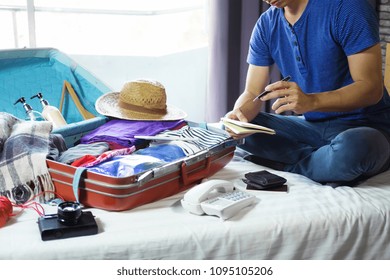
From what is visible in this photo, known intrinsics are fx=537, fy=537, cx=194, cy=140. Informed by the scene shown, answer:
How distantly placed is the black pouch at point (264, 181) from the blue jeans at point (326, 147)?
0.46ft

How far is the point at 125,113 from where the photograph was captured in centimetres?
176

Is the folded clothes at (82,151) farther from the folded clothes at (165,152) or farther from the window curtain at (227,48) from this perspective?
the window curtain at (227,48)

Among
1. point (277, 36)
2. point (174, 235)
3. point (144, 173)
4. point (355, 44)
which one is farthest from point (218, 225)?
point (277, 36)

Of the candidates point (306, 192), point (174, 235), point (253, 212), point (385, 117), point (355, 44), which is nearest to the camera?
point (174, 235)

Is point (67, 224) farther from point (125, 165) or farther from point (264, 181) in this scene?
point (264, 181)

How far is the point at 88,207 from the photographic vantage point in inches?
50.4

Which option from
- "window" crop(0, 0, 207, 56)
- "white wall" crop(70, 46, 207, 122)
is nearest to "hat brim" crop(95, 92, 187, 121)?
"white wall" crop(70, 46, 207, 122)

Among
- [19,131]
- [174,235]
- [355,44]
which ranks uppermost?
[355,44]

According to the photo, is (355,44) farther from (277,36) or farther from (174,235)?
(174,235)

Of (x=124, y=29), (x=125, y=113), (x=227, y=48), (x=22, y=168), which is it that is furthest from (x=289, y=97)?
(x=124, y=29)

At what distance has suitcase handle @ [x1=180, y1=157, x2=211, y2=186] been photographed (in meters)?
1.37

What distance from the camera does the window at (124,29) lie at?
3.72 m

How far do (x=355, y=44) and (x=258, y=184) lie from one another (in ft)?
1.60

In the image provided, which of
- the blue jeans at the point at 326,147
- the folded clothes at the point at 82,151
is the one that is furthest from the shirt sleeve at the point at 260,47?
the folded clothes at the point at 82,151
